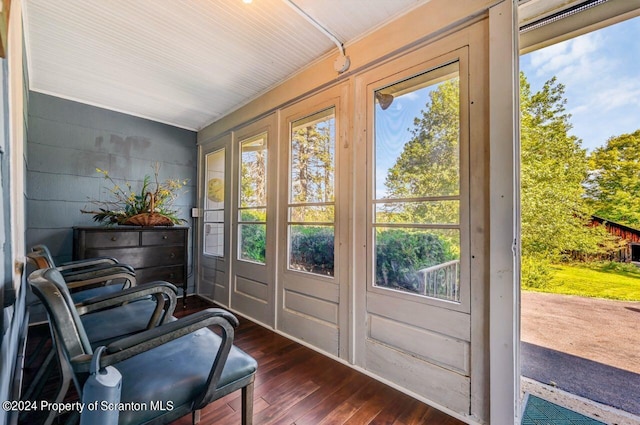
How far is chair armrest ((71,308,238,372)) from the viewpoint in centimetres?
87

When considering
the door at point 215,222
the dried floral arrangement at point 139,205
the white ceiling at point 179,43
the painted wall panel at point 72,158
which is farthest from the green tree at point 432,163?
the painted wall panel at point 72,158

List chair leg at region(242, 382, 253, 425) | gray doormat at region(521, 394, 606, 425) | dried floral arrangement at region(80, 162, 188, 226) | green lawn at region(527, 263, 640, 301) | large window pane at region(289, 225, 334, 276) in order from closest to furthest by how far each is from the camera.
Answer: chair leg at region(242, 382, 253, 425)
gray doormat at region(521, 394, 606, 425)
green lawn at region(527, 263, 640, 301)
large window pane at region(289, 225, 334, 276)
dried floral arrangement at region(80, 162, 188, 226)

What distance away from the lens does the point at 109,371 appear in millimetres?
869

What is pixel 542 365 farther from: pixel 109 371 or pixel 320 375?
pixel 109 371

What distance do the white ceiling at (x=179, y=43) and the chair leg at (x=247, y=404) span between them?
86.4 inches

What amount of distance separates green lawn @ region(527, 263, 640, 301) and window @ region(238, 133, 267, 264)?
2.87 meters

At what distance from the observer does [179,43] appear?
6.96 ft

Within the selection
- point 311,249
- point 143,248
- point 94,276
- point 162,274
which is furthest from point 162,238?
point 311,249

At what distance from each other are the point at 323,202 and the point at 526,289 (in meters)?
2.48

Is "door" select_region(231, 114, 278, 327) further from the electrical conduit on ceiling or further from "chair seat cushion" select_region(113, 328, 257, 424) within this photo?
"chair seat cushion" select_region(113, 328, 257, 424)

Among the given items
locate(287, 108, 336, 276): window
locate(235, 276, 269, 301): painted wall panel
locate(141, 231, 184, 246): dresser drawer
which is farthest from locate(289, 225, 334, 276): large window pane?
locate(141, 231, 184, 246): dresser drawer

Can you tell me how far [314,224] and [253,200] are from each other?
1.00 meters

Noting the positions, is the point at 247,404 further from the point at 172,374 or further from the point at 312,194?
the point at 312,194

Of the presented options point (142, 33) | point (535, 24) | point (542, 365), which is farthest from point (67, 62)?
point (542, 365)
